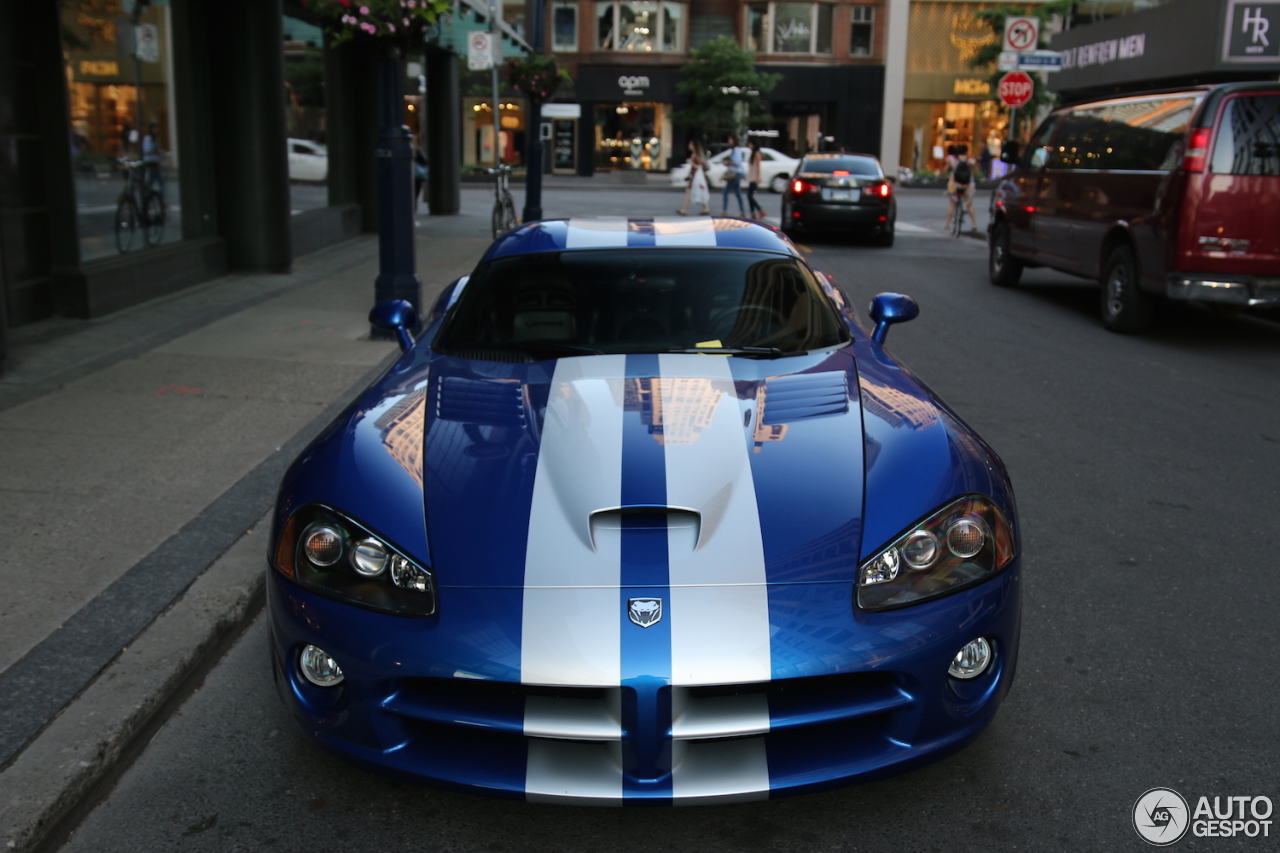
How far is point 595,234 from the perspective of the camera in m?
4.73

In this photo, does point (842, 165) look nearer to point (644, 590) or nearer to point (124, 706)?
point (124, 706)

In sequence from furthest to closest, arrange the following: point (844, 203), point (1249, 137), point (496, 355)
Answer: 1. point (844, 203)
2. point (1249, 137)
3. point (496, 355)

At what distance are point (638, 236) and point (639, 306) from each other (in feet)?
1.69

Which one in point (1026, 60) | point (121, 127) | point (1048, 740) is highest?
point (1026, 60)

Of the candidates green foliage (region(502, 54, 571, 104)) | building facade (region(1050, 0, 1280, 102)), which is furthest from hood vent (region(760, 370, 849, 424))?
building facade (region(1050, 0, 1280, 102))

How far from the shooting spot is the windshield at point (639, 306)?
4137mm

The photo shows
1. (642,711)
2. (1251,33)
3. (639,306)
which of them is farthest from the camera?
(1251,33)

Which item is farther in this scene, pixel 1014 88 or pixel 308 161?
pixel 1014 88

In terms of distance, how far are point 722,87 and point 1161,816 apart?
152ft

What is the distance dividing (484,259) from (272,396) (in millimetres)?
3050

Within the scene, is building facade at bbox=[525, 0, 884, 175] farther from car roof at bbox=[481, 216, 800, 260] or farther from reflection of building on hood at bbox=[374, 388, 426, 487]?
reflection of building on hood at bbox=[374, 388, 426, 487]

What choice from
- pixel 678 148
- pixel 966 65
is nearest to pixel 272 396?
pixel 678 148

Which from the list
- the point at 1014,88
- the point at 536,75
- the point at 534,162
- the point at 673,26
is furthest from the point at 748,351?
the point at 673,26

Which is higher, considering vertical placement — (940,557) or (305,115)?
(305,115)
